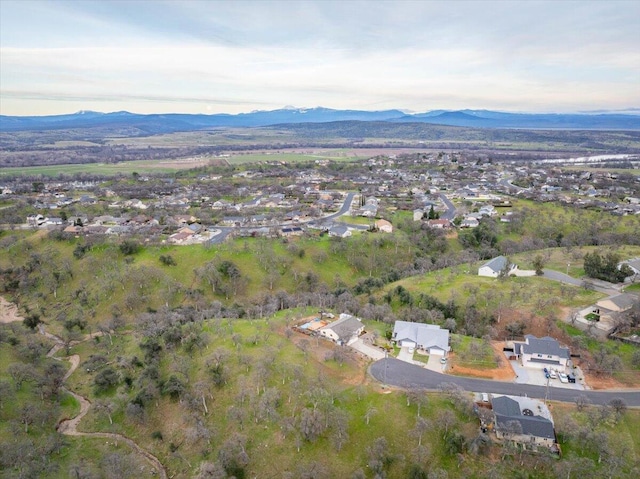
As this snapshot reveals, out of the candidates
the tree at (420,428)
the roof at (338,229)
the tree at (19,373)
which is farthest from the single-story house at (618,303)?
the tree at (19,373)

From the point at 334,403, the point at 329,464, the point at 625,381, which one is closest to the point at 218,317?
the point at 334,403

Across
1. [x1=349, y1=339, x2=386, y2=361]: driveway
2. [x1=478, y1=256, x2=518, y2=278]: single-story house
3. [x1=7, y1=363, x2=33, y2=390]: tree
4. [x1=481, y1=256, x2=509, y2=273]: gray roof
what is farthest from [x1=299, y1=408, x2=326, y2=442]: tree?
[x1=481, y1=256, x2=509, y2=273]: gray roof

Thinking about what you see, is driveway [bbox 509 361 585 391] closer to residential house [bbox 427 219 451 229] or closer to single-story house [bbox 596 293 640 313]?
single-story house [bbox 596 293 640 313]

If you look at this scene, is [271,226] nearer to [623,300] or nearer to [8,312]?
[8,312]

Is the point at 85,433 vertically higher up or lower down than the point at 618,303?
lower down

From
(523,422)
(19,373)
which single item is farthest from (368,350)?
(19,373)
